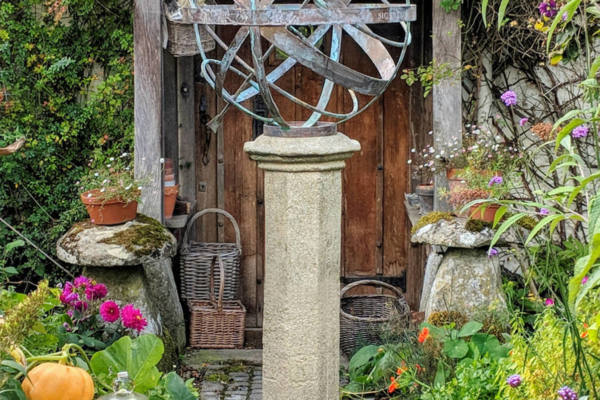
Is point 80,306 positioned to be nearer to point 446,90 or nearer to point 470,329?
point 470,329

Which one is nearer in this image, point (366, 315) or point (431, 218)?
point (431, 218)

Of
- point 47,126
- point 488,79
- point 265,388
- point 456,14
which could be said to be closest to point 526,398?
point 265,388

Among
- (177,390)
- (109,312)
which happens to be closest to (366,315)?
(109,312)

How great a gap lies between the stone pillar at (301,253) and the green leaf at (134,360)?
0.63 metres

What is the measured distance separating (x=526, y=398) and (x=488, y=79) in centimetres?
384

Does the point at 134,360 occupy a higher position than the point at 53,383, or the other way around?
the point at 53,383

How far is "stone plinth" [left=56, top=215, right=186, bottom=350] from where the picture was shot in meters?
5.84

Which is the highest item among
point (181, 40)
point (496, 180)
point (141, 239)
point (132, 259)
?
point (181, 40)

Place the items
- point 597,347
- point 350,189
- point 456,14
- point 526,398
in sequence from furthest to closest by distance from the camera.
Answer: point 350,189 → point 456,14 → point 526,398 → point 597,347

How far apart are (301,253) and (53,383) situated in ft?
4.92

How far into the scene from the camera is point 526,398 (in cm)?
375

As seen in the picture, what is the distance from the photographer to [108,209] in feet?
20.0

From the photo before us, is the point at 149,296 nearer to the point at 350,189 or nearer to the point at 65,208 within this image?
the point at 65,208

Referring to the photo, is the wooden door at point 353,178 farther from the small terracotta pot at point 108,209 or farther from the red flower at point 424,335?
the red flower at point 424,335
